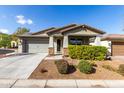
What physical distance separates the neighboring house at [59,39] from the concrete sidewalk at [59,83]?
11.3m

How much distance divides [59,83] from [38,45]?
859 inches

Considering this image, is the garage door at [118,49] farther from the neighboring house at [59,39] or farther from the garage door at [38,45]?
the garage door at [38,45]

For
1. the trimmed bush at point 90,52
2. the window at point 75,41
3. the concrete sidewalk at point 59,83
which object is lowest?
the concrete sidewalk at point 59,83

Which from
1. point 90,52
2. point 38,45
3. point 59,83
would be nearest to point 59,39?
point 38,45

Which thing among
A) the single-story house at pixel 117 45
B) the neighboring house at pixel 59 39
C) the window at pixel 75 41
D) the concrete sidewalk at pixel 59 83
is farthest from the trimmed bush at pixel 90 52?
the single-story house at pixel 117 45

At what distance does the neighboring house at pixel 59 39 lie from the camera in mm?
22469

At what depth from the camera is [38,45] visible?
30.9m

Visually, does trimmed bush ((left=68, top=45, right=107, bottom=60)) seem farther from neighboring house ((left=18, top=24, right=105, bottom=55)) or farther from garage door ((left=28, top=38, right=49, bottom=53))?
garage door ((left=28, top=38, right=49, bottom=53))

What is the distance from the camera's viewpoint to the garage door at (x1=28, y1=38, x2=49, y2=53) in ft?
101

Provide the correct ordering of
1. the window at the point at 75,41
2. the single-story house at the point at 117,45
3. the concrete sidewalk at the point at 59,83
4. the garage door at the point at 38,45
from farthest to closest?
the garage door at the point at 38,45 → the single-story house at the point at 117,45 → the window at the point at 75,41 → the concrete sidewalk at the point at 59,83

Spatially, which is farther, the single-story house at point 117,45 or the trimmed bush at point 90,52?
the single-story house at point 117,45

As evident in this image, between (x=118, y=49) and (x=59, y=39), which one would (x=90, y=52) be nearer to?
(x=118, y=49)
